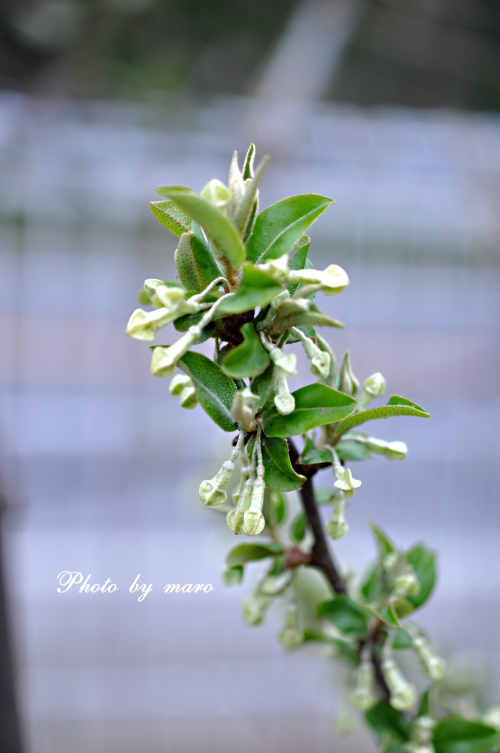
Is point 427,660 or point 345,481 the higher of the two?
point 345,481

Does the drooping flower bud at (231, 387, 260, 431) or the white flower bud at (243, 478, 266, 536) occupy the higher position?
the drooping flower bud at (231, 387, 260, 431)

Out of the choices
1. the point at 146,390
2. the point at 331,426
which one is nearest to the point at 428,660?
the point at 331,426

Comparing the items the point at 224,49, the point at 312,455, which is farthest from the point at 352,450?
the point at 224,49

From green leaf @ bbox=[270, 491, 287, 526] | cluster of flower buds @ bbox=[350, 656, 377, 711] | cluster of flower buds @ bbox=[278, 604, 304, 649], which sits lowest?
cluster of flower buds @ bbox=[350, 656, 377, 711]

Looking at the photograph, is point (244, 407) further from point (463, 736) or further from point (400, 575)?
point (463, 736)

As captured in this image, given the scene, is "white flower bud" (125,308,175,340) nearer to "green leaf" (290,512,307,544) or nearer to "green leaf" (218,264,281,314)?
"green leaf" (218,264,281,314)

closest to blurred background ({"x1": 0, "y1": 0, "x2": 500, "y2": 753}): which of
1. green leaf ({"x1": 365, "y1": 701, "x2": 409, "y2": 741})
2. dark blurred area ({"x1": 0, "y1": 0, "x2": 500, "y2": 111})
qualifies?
dark blurred area ({"x1": 0, "y1": 0, "x2": 500, "y2": 111})

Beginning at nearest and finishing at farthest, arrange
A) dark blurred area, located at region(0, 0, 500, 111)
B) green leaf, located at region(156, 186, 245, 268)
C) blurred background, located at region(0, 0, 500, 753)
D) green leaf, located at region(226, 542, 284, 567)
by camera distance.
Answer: green leaf, located at region(156, 186, 245, 268) < green leaf, located at region(226, 542, 284, 567) < dark blurred area, located at region(0, 0, 500, 111) < blurred background, located at region(0, 0, 500, 753)

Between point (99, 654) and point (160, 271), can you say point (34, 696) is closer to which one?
point (99, 654)
